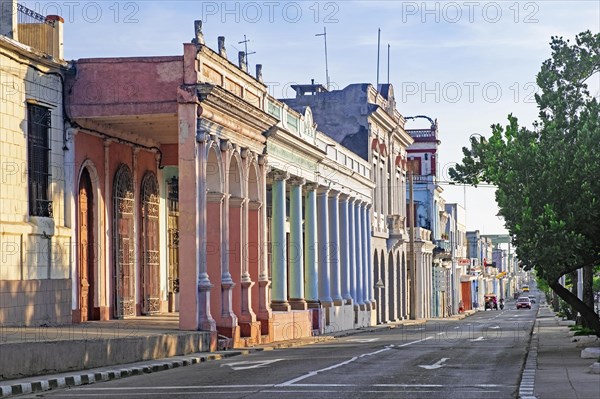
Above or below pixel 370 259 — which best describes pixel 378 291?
below

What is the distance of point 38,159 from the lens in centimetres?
2588

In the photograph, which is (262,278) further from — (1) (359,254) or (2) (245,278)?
(1) (359,254)

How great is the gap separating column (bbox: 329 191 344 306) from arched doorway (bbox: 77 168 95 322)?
19.5m

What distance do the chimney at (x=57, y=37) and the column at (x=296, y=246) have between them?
15101 mm

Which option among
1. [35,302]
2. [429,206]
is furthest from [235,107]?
[429,206]

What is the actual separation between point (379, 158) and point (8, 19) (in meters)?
37.6

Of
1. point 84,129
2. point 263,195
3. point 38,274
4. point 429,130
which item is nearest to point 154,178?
point 263,195

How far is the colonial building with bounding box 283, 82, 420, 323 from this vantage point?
57.7m

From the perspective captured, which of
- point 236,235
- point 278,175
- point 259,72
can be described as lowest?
point 236,235

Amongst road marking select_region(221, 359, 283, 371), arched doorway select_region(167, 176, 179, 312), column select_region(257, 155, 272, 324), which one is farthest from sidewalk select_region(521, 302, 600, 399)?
arched doorway select_region(167, 176, 179, 312)

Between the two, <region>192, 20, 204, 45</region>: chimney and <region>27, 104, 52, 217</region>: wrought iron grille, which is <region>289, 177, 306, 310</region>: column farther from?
<region>27, 104, 52, 217</region>: wrought iron grille

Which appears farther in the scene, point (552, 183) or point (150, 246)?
point (150, 246)

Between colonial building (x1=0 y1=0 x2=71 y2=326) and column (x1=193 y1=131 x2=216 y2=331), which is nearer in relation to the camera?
colonial building (x1=0 y1=0 x2=71 y2=326)

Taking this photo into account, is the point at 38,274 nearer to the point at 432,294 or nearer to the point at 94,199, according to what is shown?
the point at 94,199
